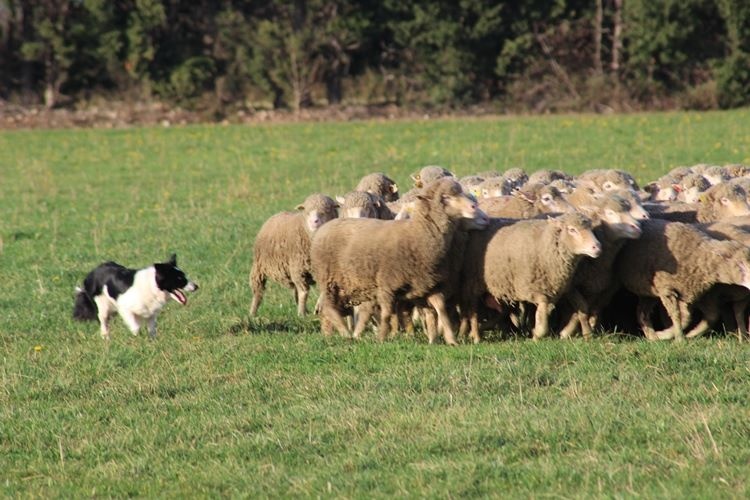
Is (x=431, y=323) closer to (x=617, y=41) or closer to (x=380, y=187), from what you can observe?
(x=380, y=187)

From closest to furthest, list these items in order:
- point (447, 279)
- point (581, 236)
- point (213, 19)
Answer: point (581, 236), point (447, 279), point (213, 19)

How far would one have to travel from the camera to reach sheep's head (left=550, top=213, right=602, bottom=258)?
9500 millimetres

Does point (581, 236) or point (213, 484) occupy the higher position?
point (581, 236)

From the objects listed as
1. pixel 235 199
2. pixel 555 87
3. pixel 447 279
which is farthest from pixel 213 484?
pixel 555 87

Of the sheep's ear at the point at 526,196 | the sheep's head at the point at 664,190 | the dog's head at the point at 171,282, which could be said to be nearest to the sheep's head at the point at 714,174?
the sheep's head at the point at 664,190

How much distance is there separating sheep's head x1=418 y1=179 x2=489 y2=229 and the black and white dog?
2.15m

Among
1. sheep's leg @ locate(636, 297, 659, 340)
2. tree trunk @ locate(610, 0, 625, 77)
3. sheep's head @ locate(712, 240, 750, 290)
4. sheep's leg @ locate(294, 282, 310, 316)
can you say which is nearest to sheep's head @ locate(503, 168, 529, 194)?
sheep's leg @ locate(294, 282, 310, 316)

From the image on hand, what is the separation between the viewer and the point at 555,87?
146 feet

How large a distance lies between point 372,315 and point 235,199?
38.5ft

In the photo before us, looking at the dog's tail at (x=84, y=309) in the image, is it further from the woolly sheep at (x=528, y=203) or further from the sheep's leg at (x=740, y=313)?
the sheep's leg at (x=740, y=313)

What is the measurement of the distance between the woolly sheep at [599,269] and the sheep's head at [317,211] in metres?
2.70

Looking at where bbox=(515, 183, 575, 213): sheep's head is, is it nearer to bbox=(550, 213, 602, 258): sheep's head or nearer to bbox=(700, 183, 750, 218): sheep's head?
bbox=(550, 213, 602, 258): sheep's head

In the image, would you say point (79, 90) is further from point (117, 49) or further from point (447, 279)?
point (447, 279)

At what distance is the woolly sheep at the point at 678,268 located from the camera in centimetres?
961
